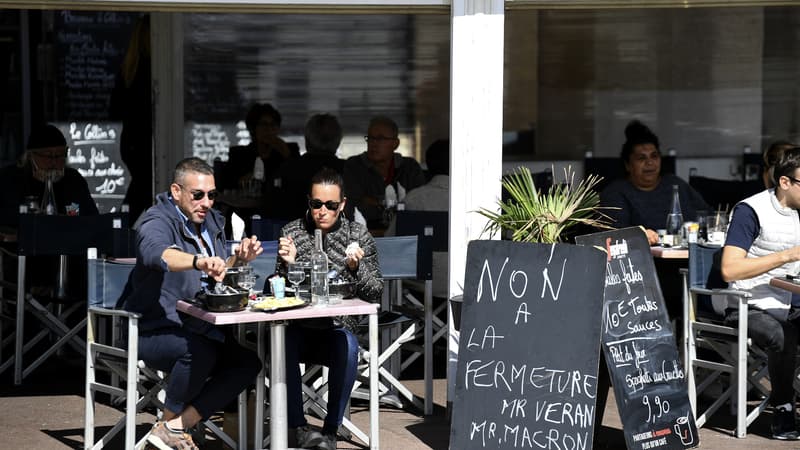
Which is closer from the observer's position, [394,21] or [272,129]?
[272,129]

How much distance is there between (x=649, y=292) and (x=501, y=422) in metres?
0.92

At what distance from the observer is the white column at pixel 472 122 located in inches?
251

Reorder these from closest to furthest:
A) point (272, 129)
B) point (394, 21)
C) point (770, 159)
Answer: point (770, 159)
point (272, 129)
point (394, 21)

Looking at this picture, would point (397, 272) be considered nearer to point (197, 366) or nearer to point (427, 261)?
point (427, 261)

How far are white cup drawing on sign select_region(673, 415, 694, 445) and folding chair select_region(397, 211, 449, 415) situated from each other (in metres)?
1.36

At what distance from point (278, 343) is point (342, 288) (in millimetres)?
445

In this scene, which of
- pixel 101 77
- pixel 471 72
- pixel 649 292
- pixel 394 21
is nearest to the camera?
pixel 649 292

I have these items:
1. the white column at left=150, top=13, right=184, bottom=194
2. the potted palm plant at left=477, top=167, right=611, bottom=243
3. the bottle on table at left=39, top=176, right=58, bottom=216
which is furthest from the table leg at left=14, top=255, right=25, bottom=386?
the potted palm plant at left=477, top=167, right=611, bottom=243

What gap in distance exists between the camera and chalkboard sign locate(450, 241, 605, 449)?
540 cm

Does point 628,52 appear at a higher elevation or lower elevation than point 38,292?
higher

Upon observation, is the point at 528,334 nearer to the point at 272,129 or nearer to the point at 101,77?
the point at 272,129

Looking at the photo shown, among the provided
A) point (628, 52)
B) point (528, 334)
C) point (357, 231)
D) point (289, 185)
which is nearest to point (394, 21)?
point (628, 52)

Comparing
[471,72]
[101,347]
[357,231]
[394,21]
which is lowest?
[101,347]

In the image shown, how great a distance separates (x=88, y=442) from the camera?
5801 millimetres
